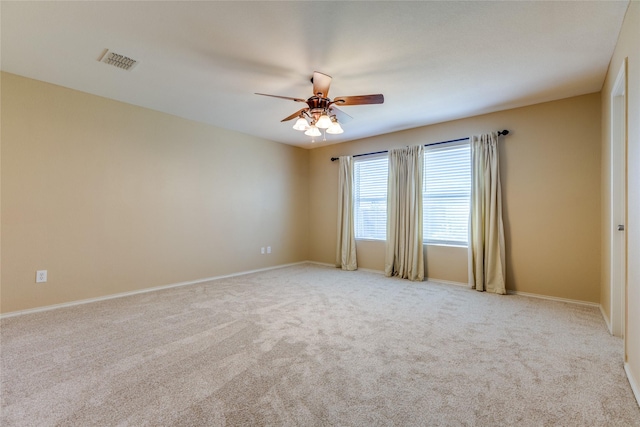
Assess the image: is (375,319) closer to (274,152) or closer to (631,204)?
(631,204)

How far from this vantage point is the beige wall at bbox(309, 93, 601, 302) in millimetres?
3422

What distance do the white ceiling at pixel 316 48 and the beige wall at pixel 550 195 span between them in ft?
1.05

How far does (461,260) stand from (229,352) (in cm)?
361

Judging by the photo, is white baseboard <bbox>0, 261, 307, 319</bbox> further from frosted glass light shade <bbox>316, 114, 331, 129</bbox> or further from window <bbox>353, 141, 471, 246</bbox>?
frosted glass light shade <bbox>316, 114, 331, 129</bbox>

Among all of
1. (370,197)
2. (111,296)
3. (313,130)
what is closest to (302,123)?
(313,130)

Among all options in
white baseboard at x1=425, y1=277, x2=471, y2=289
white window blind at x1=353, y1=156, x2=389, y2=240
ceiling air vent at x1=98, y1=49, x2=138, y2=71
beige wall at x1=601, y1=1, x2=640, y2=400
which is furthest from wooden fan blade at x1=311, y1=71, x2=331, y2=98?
white baseboard at x1=425, y1=277, x2=471, y2=289

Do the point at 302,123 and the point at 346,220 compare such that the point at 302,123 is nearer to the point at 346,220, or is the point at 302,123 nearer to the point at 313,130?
the point at 313,130

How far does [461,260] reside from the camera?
4.36 meters

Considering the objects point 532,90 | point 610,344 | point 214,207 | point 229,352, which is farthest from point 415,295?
point 214,207

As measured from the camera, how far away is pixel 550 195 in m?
3.67

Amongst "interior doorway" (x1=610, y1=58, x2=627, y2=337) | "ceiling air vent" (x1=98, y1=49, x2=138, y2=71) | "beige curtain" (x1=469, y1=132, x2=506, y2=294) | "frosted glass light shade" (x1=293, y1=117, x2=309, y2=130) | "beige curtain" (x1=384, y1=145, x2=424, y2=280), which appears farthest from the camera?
"beige curtain" (x1=384, y1=145, x2=424, y2=280)

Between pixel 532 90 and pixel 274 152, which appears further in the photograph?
pixel 274 152

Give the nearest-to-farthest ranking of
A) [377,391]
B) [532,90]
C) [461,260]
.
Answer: [377,391]
[532,90]
[461,260]

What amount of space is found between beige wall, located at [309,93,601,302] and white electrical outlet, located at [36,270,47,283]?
5.31 metres
